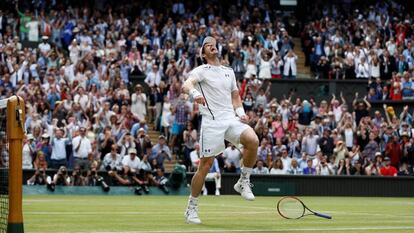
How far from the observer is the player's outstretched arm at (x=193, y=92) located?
40.1ft

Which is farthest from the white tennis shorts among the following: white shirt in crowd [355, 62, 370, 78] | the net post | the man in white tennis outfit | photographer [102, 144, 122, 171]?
white shirt in crowd [355, 62, 370, 78]

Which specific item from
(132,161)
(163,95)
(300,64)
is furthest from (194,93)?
(300,64)

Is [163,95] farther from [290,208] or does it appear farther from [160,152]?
[290,208]

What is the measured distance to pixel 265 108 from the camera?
3384cm

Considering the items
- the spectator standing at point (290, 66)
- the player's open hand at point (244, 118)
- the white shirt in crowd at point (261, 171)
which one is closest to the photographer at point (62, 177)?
the white shirt in crowd at point (261, 171)

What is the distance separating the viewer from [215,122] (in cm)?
1305

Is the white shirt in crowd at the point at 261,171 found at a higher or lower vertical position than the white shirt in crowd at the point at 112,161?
lower

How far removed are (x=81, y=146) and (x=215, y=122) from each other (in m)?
16.2

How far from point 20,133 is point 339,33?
1251 inches

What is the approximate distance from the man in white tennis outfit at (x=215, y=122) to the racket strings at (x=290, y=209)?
1.33 metres

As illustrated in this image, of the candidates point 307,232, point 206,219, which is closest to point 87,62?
point 206,219

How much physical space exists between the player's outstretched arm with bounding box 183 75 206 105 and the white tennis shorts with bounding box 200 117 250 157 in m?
0.46

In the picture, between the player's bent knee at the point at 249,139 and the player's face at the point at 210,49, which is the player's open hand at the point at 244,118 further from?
the player's face at the point at 210,49

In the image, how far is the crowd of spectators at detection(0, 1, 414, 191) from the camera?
29.2 m
